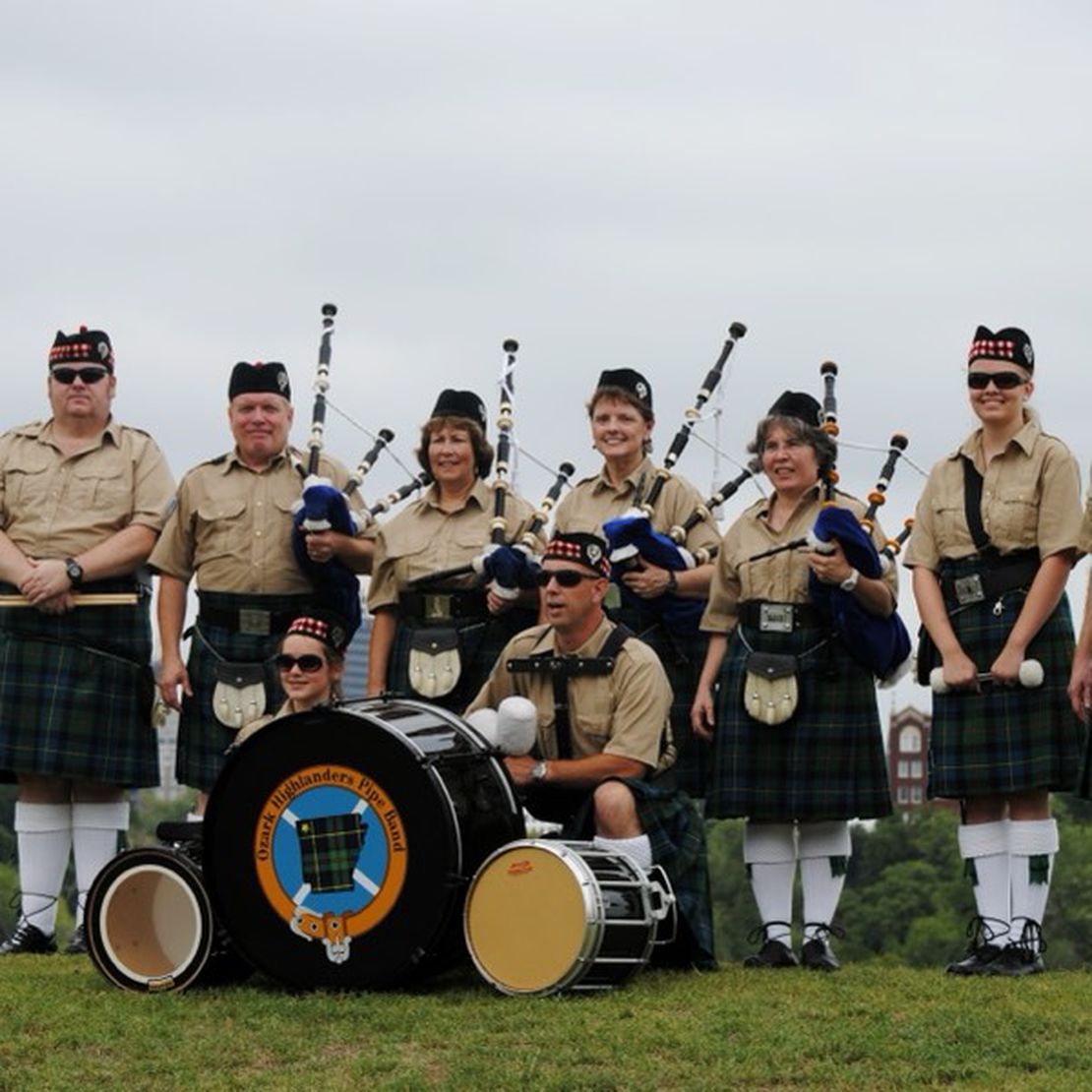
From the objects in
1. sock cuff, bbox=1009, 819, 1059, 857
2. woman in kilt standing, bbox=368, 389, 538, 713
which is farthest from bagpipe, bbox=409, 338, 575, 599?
sock cuff, bbox=1009, 819, 1059, 857

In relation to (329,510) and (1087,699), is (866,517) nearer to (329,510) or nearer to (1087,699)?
(1087,699)

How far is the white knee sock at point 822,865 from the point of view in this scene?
293 inches

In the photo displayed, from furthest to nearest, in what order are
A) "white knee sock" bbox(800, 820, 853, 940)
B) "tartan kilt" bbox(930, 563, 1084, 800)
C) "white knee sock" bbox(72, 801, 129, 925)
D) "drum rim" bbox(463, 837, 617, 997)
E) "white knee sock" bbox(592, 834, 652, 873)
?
"white knee sock" bbox(72, 801, 129, 925), "white knee sock" bbox(800, 820, 853, 940), "tartan kilt" bbox(930, 563, 1084, 800), "white knee sock" bbox(592, 834, 652, 873), "drum rim" bbox(463, 837, 617, 997)

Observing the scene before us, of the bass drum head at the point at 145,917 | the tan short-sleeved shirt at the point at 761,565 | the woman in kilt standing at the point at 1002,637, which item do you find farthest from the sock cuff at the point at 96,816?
the woman in kilt standing at the point at 1002,637

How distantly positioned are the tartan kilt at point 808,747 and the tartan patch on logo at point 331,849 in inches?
59.2

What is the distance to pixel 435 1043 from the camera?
5645mm

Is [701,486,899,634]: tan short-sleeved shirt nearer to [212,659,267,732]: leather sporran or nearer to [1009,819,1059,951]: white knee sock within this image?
[1009,819,1059,951]: white knee sock

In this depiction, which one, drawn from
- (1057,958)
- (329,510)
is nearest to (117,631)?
(329,510)

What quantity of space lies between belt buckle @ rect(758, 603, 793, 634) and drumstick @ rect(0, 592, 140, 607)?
221 centimetres

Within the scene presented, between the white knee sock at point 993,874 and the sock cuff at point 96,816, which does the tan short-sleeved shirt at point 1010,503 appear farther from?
the sock cuff at point 96,816

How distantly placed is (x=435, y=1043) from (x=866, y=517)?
8.46ft

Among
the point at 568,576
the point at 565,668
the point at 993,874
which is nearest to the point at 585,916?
the point at 565,668

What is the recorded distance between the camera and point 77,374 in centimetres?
820

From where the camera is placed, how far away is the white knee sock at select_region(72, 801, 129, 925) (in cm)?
810
